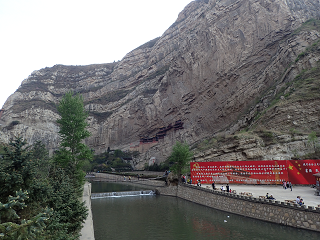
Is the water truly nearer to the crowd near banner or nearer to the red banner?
the crowd near banner

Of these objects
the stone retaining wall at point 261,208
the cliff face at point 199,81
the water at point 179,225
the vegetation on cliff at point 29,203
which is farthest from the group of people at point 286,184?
the vegetation on cliff at point 29,203

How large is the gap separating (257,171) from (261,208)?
716cm

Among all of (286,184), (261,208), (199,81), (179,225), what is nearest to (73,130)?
(179,225)

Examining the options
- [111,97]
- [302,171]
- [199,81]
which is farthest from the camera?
[111,97]

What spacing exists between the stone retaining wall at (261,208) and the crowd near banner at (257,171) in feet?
8.68

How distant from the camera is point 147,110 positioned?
62.6 m

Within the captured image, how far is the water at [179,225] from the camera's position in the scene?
40.3 feet

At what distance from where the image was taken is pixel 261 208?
46.7 feet

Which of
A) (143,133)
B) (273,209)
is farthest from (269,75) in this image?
(143,133)

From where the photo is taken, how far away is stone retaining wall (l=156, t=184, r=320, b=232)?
467 inches

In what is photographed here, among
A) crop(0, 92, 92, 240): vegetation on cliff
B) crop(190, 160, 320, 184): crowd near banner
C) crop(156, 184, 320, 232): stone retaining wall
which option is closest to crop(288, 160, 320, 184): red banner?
crop(190, 160, 320, 184): crowd near banner

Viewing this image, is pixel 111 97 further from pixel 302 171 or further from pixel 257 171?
pixel 302 171

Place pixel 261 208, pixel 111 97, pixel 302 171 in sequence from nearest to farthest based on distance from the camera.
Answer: pixel 261 208
pixel 302 171
pixel 111 97

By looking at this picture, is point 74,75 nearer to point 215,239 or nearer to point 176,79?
point 176,79
